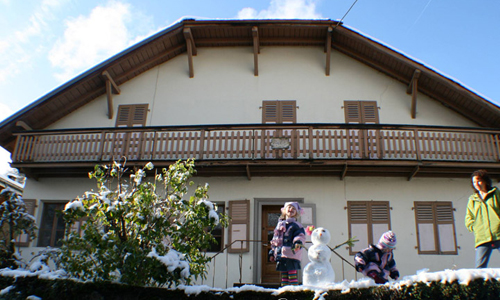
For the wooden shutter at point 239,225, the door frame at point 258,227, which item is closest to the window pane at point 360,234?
the door frame at point 258,227

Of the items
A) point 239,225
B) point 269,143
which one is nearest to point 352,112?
point 269,143

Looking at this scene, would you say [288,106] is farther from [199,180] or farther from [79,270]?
[79,270]

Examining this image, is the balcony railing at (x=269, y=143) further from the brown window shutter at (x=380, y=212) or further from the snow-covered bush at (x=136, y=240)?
the snow-covered bush at (x=136, y=240)

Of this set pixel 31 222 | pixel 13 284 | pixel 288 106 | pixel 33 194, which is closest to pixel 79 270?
pixel 13 284

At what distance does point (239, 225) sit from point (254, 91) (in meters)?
4.32

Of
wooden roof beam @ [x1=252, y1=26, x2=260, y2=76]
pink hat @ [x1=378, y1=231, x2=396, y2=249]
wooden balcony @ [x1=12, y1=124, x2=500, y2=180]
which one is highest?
wooden roof beam @ [x1=252, y1=26, x2=260, y2=76]

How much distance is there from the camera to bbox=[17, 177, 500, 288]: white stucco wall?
1103 centimetres

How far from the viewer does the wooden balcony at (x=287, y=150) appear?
1135 centimetres

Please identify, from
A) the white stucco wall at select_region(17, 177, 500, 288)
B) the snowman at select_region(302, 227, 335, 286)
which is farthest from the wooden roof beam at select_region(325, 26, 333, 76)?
the snowman at select_region(302, 227, 335, 286)

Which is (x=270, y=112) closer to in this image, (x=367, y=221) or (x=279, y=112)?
(x=279, y=112)

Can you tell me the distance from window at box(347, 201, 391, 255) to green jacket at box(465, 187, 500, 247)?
466cm

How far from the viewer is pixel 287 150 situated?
11.6m

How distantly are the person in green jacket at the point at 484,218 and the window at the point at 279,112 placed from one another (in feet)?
22.7

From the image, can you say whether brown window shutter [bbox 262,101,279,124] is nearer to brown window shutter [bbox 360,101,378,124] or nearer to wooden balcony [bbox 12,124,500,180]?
wooden balcony [bbox 12,124,500,180]
